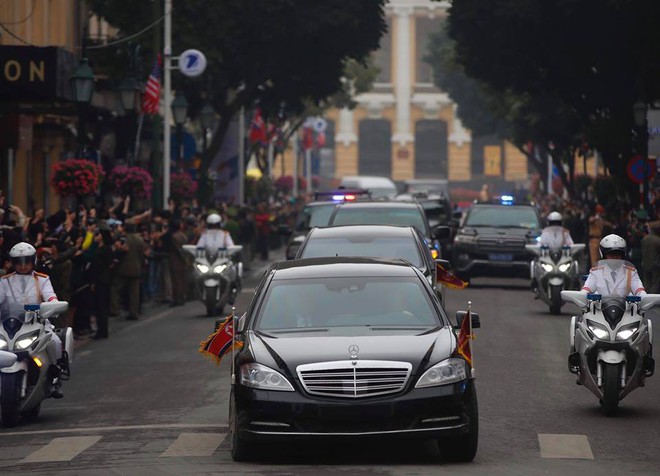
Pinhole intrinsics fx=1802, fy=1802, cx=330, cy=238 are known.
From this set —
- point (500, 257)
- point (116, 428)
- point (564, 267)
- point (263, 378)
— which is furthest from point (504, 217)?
point (263, 378)

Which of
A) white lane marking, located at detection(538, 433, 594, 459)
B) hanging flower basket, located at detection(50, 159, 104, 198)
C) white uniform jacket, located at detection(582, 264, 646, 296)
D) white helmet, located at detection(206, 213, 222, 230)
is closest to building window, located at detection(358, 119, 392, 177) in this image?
hanging flower basket, located at detection(50, 159, 104, 198)

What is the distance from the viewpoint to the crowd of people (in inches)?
885

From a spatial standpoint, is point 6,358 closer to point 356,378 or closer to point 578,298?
point 356,378

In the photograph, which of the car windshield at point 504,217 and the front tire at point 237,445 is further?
the car windshield at point 504,217

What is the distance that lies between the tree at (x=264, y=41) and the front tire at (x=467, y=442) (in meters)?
34.4

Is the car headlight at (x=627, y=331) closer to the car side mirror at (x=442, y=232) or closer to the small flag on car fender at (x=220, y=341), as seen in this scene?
the small flag on car fender at (x=220, y=341)

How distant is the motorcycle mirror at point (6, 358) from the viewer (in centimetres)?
1484

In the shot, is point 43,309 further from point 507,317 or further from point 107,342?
point 507,317

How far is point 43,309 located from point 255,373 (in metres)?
3.87

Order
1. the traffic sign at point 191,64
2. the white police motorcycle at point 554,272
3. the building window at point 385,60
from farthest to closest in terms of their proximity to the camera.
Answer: the building window at point 385,60, the traffic sign at point 191,64, the white police motorcycle at point 554,272

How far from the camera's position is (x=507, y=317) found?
27.8 metres

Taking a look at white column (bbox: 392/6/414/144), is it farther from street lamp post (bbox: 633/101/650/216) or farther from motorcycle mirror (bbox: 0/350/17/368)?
motorcycle mirror (bbox: 0/350/17/368)

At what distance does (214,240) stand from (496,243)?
8.63 metres

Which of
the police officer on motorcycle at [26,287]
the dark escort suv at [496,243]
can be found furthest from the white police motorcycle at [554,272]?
the police officer on motorcycle at [26,287]
